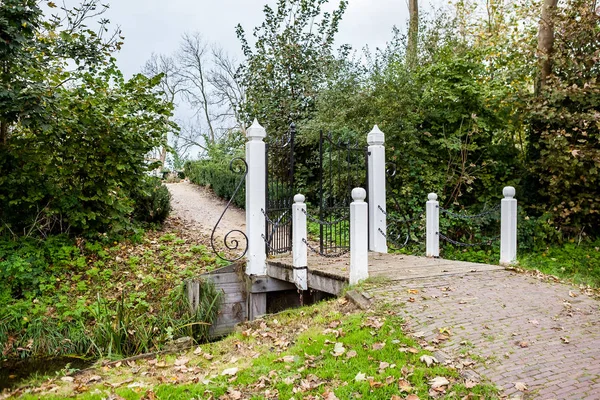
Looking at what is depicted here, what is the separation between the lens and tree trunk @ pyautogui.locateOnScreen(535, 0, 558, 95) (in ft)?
31.1

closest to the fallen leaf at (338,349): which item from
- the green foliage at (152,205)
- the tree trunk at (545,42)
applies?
the green foliage at (152,205)

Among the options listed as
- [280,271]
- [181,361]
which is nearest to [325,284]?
[280,271]

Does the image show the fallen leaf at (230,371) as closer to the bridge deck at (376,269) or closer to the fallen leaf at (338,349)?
the fallen leaf at (338,349)

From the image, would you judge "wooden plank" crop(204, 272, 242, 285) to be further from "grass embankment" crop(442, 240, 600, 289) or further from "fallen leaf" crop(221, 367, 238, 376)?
"grass embankment" crop(442, 240, 600, 289)

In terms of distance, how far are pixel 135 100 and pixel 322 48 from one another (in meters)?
7.83

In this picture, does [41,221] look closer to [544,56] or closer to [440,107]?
[440,107]

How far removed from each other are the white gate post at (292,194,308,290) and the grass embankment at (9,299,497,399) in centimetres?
116

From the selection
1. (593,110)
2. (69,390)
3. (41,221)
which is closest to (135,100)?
(41,221)

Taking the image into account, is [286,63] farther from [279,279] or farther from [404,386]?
[404,386]

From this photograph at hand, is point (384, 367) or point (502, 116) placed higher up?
point (502, 116)

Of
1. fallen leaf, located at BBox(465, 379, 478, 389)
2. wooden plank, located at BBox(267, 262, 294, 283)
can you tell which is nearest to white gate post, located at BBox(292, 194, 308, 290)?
wooden plank, located at BBox(267, 262, 294, 283)

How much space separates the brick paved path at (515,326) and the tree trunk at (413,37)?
7673 mm

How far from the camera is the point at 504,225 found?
6.53 m

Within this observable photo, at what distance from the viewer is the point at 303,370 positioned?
12.0 ft
